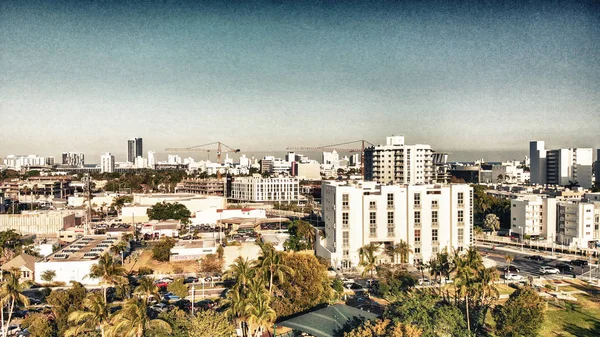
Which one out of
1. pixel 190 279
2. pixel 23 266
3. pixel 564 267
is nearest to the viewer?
pixel 23 266

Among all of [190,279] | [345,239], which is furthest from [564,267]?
[190,279]

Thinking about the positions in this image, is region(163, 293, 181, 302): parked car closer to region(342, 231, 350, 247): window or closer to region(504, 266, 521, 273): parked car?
region(342, 231, 350, 247): window

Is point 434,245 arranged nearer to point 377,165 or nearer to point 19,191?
point 377,165

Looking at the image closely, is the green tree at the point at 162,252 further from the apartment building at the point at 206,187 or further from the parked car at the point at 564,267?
the apartment building at the point at 206,187

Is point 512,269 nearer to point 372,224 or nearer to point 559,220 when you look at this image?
point 372,224

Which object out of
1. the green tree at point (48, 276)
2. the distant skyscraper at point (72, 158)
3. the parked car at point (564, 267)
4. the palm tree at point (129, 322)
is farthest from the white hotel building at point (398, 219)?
the distant skyscraper at point (72, 158)

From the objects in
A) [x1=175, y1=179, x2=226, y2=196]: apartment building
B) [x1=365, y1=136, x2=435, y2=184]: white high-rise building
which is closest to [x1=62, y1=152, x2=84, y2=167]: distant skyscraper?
[x1=175, y1=179, x2=226, y2=196]: apartment building
